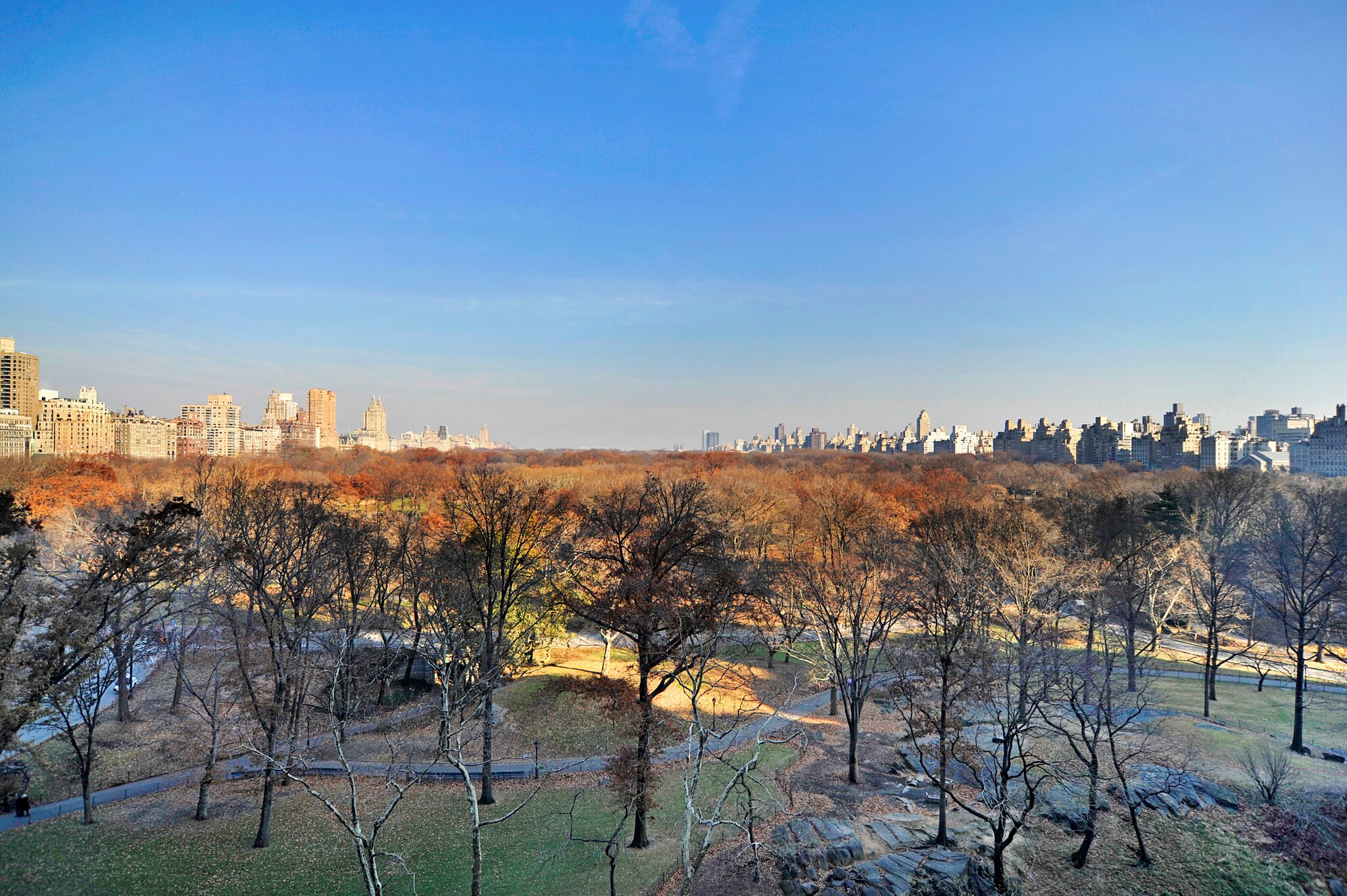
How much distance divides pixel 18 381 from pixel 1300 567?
459 feet

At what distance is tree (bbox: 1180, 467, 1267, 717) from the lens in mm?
30828

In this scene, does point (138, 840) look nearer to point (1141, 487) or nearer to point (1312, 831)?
point (1312, 831)

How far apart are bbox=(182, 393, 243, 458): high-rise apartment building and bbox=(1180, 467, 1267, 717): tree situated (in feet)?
700

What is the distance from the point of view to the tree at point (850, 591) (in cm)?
2481

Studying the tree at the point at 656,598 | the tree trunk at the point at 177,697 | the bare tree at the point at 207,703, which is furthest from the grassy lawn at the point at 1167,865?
the tree trunk at the point at 177,697

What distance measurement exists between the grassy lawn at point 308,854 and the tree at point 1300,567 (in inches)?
1039

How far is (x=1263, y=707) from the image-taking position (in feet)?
93.3

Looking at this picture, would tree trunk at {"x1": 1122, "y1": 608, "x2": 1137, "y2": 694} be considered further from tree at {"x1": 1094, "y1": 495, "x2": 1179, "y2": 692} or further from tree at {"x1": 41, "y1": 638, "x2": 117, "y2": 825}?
tree at {"x1": 41, "y1": 638, "x2": 117, "y2": 825}

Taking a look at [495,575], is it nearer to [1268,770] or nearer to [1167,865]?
[1167,865]

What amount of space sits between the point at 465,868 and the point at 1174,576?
3994cm


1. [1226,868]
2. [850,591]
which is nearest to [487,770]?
[850,591]

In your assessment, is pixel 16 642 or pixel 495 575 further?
pixel 495 575

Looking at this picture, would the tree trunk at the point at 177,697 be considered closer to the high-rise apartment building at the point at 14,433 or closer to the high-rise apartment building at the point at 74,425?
the high-rise apartment building at the point at 14,433

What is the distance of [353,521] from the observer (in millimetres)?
34438
